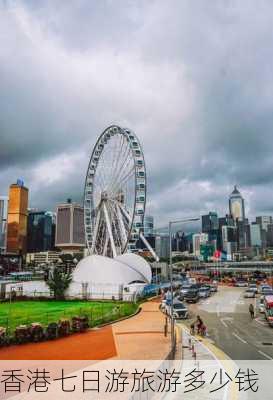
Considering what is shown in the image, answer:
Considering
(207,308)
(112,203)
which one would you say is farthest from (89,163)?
(207,308)

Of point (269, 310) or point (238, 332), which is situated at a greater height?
point (269, 310)

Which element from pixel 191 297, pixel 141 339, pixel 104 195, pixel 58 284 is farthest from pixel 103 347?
pixel 104 195

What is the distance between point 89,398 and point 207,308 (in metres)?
39.0

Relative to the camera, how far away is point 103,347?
2456cm

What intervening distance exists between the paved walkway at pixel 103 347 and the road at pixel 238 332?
3.92 m

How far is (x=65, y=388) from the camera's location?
1520 cm

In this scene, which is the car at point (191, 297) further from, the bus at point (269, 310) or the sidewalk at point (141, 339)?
the bus at point (269, 310)

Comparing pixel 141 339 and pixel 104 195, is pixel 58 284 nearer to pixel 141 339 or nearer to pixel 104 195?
pixel 104 195

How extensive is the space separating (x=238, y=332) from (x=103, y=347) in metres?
11.9

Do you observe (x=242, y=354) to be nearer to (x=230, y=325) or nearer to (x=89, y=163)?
(x=230, y=325)

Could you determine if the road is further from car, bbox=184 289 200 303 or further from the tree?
the tree

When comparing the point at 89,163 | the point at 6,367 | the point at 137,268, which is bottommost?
the point at 6,367

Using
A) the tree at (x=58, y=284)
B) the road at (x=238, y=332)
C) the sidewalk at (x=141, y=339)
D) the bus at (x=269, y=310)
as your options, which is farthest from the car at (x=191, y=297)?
the bus at (x=269, y=310)

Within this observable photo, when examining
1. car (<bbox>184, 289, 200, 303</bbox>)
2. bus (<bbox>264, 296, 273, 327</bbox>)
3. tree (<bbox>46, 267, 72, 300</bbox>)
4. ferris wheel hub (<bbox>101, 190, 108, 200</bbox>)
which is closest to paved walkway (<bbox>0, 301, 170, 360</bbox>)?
bus (<bbox>264, 296, 273, 327</bbox>)
